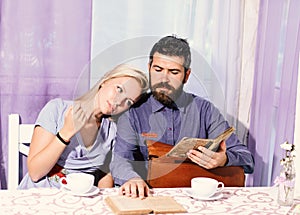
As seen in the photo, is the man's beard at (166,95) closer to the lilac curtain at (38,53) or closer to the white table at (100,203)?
the lilac curtain at (38,53)

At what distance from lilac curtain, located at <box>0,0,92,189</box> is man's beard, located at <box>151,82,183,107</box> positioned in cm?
34

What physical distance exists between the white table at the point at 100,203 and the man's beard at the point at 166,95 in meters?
0.56

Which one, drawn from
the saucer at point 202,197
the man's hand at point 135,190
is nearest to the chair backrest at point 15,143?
the man's hand at point 135,190

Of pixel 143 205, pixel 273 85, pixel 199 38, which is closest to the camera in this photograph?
pixel 143 205

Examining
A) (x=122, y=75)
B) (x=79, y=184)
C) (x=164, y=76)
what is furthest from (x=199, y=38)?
(x=79, y=184)

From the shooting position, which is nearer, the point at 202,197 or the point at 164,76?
the point at 202,197

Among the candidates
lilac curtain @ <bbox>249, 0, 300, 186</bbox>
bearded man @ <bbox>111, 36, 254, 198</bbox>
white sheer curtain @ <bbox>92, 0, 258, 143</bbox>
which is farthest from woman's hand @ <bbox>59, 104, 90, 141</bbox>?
lilac curtain @ <bbox>249, 0, 300, 186</bbox>

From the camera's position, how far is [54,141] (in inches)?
80.2

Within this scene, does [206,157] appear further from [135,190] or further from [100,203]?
[100,203]

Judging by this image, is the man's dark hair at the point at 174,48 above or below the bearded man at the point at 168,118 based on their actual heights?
above

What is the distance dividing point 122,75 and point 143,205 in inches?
29.8

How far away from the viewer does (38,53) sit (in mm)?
2217

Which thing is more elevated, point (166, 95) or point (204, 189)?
point (166, 95)

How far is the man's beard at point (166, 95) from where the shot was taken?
7.00ft
